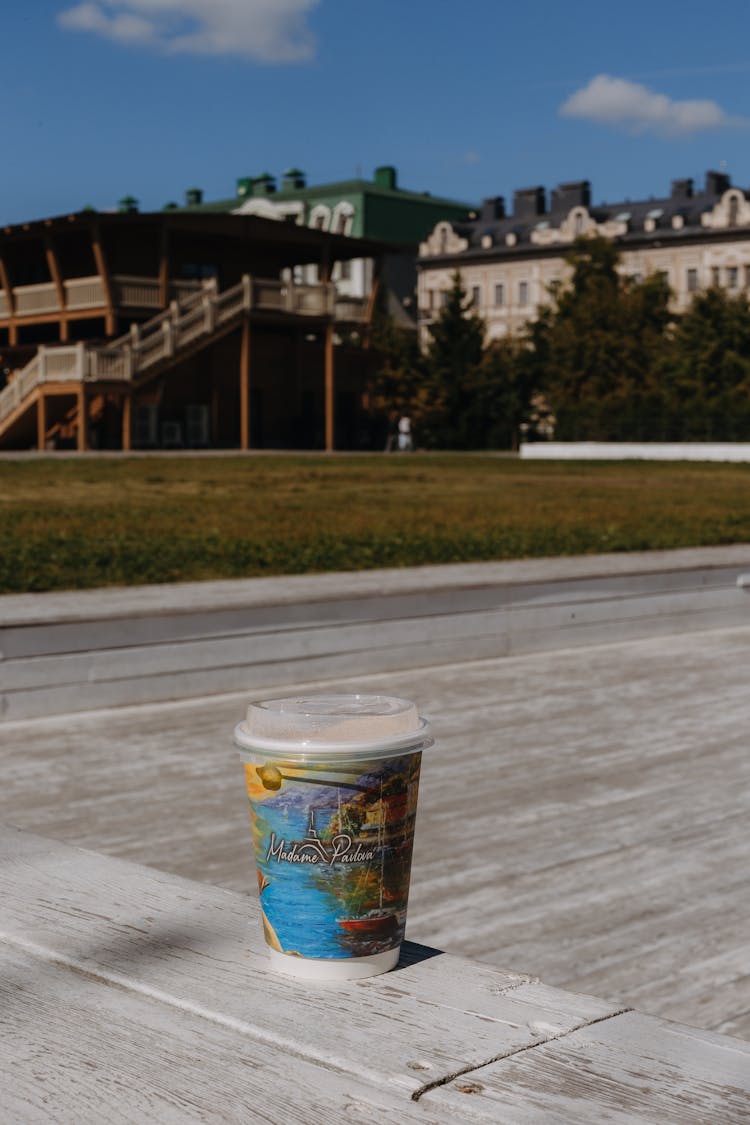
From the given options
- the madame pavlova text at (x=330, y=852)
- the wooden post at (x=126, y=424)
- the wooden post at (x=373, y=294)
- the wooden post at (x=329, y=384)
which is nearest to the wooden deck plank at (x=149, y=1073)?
the madame pavlova text at (x=330, y=852)

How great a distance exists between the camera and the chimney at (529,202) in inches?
4099

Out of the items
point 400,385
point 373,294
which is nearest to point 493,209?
point 400,385

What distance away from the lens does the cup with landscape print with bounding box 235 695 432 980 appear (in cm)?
285

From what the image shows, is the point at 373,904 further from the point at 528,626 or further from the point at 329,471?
the point at 329,471

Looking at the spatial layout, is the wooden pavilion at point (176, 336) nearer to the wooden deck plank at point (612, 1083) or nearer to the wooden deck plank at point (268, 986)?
the wooden deck plank at point (268, 986)

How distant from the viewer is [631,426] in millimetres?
47656

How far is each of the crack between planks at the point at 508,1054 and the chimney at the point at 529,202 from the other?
10505 centimetres

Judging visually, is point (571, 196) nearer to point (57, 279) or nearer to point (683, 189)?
point (683, 189)

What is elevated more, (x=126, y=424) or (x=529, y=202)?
(x=529, y=202)

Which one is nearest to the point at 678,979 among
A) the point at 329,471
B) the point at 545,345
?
the point at 329,471

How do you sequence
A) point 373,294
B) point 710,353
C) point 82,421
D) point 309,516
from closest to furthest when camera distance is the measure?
point 309,516 < point 82,421 < point 373,294 < point 710,353

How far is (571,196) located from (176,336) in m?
71.2

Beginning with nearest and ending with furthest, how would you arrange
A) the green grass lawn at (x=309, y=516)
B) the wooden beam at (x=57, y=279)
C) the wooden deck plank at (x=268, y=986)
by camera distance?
the wooden deck plank at (x=268, y=986), the green grass lawn at (x=309, y=516), the wooden beam at (x=57, y=279)

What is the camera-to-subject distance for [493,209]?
10575 cm
